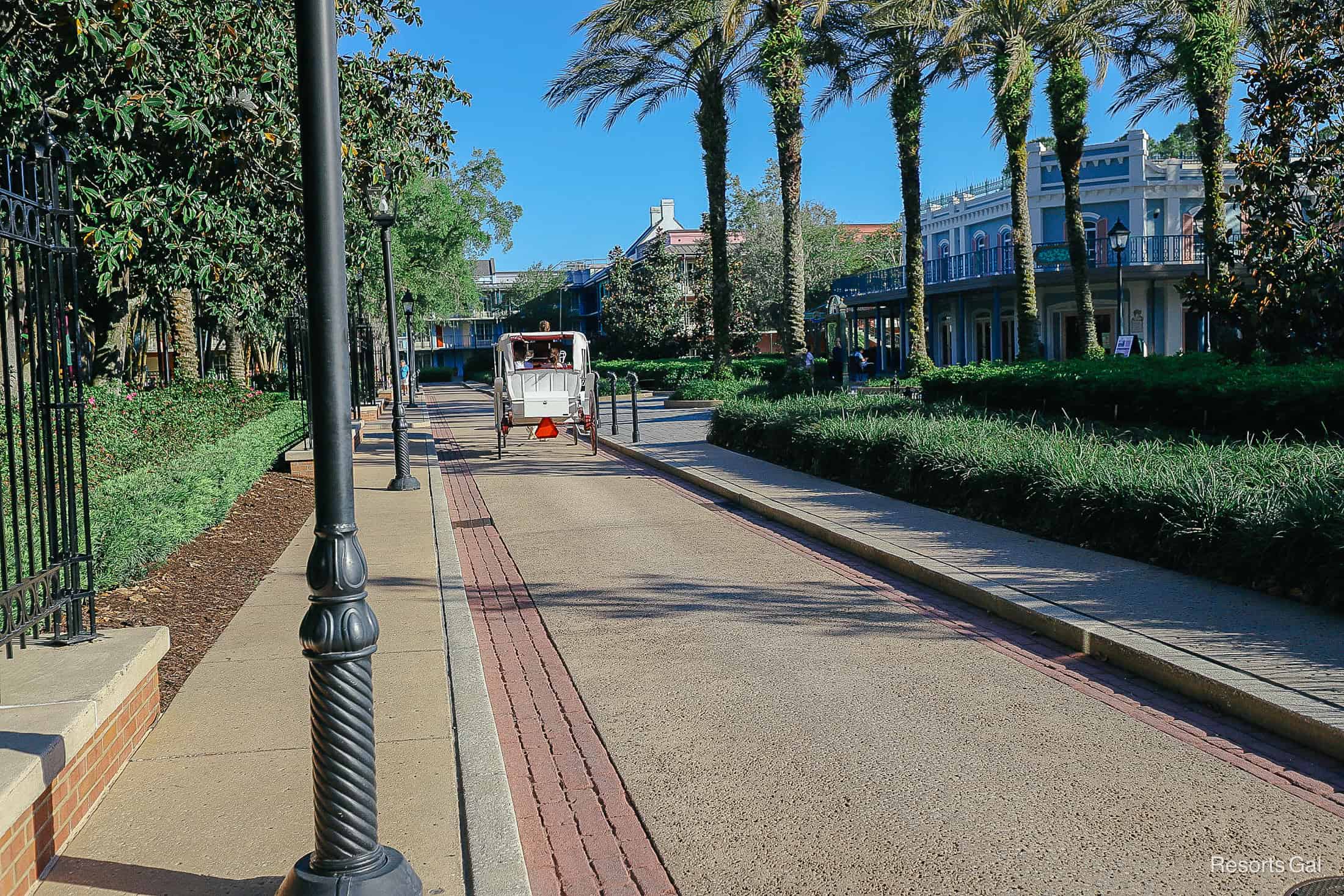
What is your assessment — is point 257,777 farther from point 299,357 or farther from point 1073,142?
point 1073,142

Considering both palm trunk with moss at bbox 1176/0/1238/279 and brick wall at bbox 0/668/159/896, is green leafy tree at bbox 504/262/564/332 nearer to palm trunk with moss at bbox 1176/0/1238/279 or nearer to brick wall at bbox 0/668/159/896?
palm trunk with moss at bbox 1176/0/1238/279

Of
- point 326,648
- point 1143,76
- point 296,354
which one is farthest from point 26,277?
point 1143,76

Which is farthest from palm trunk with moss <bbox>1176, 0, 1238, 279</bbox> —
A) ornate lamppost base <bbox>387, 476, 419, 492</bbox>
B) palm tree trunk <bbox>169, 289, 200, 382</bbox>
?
palm tree trunk <bbox>169, 289, 200, 382</bbox>

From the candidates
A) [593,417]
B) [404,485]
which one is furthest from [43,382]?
[593,417]

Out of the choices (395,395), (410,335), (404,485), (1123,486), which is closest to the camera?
(1123,486)

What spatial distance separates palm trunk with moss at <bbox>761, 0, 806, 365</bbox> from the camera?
25938 millimetres

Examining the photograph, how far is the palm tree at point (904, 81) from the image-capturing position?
28531mm

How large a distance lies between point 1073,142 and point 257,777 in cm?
2805

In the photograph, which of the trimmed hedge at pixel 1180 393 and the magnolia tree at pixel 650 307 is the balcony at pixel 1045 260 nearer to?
the magnolia tree at pixel 650 307

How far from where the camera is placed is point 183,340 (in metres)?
20.5

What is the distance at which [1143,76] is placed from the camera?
108 ft

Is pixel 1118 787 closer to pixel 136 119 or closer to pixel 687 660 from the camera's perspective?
pixel 687 660

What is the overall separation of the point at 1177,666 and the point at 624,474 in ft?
37.4

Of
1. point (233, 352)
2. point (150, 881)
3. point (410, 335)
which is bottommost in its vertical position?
point (150, 881)
